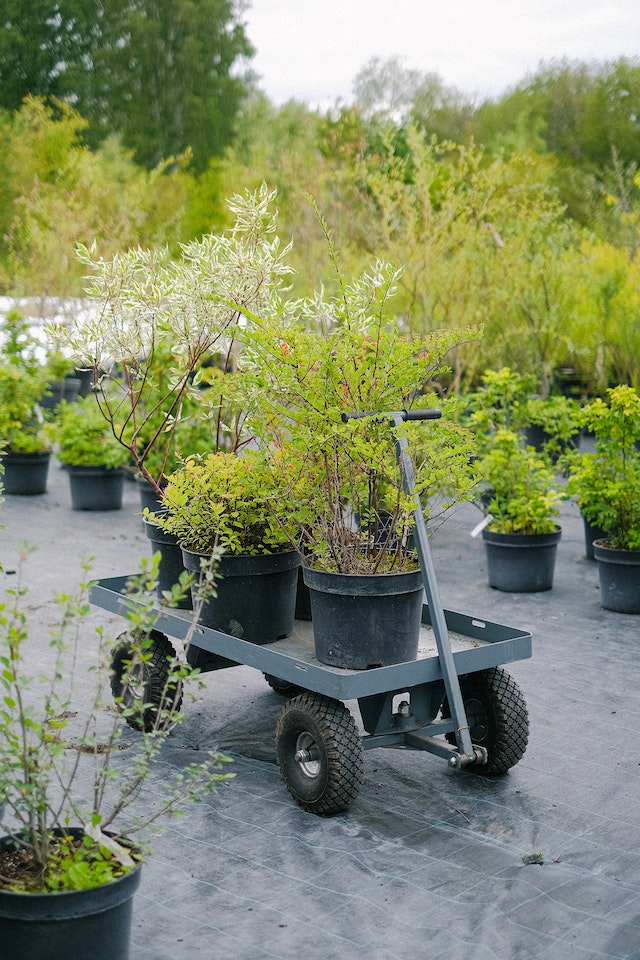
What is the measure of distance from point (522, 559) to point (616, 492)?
83 centimetres

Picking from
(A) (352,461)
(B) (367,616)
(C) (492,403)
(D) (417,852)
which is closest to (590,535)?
(C) (492,403)

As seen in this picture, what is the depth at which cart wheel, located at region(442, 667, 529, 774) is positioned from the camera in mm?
3721

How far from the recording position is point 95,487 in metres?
8.99

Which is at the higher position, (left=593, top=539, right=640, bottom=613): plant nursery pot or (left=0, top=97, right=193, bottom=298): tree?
(left=0, top=97, right=193, bottom=298): tree

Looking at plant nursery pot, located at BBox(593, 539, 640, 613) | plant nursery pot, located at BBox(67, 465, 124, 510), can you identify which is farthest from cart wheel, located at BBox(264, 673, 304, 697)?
plant nursery pot, located at BBox(67, 465, 124, 510)

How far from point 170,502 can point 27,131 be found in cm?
2175

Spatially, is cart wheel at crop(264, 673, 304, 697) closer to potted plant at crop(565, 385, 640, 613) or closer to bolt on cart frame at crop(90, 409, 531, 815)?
bolt on cart frame at crop(90, 409, 531, 815)

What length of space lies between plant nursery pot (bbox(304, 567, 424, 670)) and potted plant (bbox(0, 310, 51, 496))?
5.96 meters

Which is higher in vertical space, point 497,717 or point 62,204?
point 62,204

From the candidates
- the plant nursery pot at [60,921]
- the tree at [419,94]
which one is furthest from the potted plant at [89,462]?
the tree at [419,94]

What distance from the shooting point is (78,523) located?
853 centimetres

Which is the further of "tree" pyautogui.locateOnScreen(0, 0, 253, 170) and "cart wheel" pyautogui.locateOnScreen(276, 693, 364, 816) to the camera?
"tree" pyautogui.locateOnScreen(0, 0, 253, 170)

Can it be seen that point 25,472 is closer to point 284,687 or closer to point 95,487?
point 95,487

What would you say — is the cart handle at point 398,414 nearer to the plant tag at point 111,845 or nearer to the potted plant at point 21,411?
the plant tag at point 111,845
